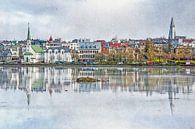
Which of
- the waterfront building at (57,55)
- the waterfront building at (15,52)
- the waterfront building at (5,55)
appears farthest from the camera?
the waterfront building at (15,52)

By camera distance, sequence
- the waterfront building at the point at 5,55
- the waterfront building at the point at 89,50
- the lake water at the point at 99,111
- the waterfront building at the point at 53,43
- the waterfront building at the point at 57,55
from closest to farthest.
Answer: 1. the lake water at the point at 99,111
2. the waterfront building at the point at 57,55
3. the waterfront building at the point at 89,50
4. the waterfront building at the point at 5,55
5. the waterfront building at the point at 53,43

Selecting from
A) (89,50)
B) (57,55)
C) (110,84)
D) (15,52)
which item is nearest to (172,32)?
(89,50)

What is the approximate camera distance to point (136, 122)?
11266mm

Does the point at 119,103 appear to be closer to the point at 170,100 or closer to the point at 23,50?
the point at 170,100

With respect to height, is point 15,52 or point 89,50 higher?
point 89,50

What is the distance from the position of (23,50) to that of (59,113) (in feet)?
242

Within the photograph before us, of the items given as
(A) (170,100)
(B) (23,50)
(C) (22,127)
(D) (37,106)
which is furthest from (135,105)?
(B) (23,50)

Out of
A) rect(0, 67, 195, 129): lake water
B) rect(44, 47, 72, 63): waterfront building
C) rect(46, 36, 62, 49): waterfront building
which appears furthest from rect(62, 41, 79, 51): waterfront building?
rect(0, 67, 195, 129): lake water

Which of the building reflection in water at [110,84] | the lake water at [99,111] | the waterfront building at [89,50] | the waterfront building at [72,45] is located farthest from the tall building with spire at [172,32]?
the lake water at [99,111]

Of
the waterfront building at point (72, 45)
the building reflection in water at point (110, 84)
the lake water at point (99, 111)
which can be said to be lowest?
the lake water at point (99, 111)

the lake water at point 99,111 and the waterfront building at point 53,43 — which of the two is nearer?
the lake water at point 99,111

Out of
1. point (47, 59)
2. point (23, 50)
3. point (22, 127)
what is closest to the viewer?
point (22, 127)

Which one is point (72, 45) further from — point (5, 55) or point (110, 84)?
point (110, 84)

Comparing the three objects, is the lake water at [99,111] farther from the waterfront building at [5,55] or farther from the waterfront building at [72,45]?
the waterfront building at [72,45]
